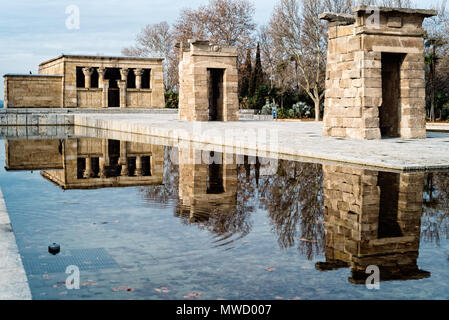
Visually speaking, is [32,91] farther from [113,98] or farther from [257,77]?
[257,77]

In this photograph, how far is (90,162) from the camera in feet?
39.7

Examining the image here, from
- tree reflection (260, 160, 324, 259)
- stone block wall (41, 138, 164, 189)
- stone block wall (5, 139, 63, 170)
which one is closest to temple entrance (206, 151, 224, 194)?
tree reflection (260, 160, 324, 259)

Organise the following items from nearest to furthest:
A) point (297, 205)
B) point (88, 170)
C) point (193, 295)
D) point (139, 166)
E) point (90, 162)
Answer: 1. point (193, 295)
2. point (297, 205)
3. point (88, 170)
4. point (139, 166)
5. point (90, 162)

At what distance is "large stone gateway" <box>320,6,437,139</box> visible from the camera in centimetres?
1463

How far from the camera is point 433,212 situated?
20.5ft

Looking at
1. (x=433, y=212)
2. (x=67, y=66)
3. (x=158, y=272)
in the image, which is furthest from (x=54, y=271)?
(x=67, y=66)

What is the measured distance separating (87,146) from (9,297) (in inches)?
531

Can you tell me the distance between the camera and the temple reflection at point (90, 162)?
30.6ft

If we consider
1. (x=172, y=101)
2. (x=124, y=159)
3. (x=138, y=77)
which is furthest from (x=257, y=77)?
(x=124, y=159)

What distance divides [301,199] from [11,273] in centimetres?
425

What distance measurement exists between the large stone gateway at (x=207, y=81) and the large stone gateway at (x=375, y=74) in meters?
9.48

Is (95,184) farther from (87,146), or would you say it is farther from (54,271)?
(87,146)

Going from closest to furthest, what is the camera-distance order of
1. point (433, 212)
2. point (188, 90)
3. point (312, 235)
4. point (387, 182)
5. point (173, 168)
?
point (312, 235) < point (433, 212) < point (387, 182) < point (173, 168) < point (188, 90)

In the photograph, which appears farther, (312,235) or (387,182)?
(387,182)
